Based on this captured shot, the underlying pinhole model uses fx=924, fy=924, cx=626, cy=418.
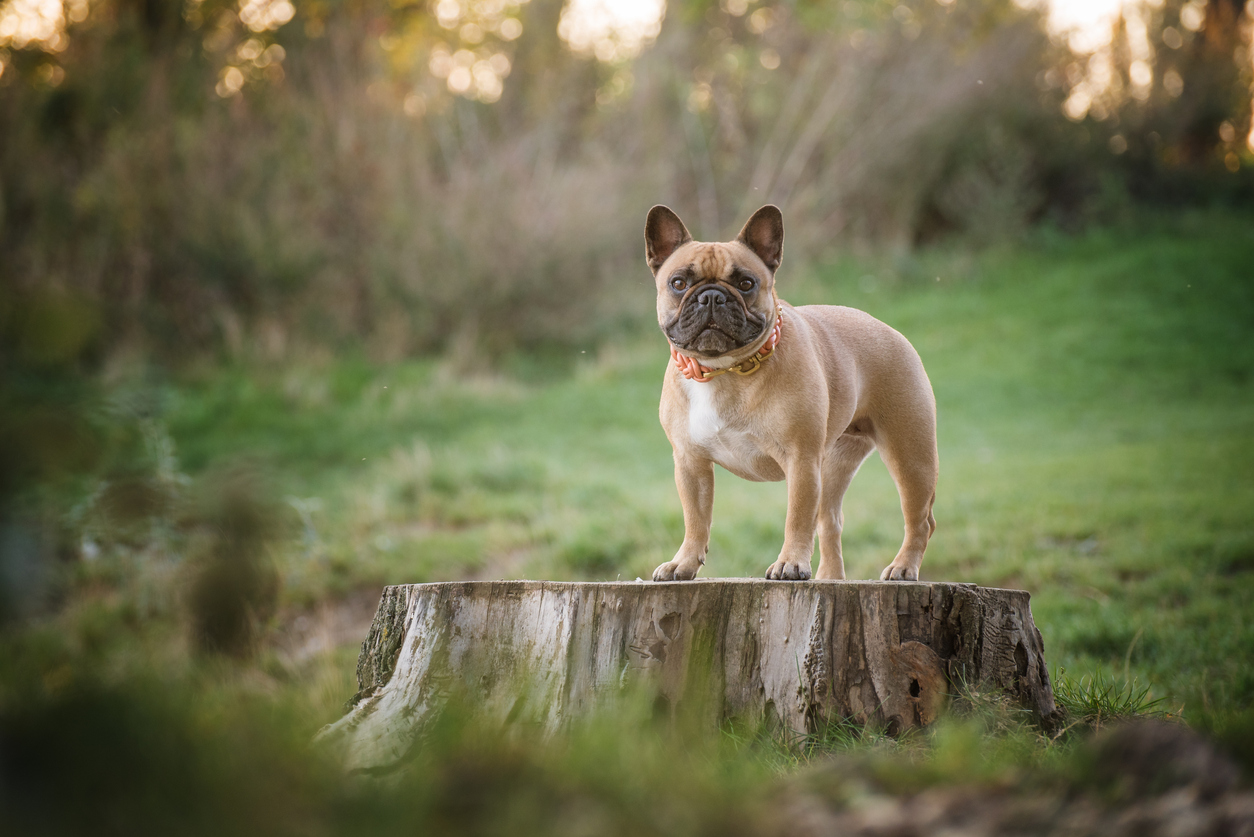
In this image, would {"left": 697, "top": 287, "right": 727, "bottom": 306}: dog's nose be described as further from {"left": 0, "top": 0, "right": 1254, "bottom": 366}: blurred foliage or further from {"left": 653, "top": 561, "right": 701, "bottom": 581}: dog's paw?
{"left": 0, "top": 0, "right": 1254, "bottom": 366}: blurred foliage

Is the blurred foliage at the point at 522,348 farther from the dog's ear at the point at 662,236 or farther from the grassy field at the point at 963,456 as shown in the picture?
the dog's ear at the point at 662,236

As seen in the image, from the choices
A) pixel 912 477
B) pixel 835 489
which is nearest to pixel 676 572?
pixel 835 489

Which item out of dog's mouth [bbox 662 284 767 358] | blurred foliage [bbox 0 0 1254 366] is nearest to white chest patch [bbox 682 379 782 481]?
dog's mouth [bbox 662 284 767 358]

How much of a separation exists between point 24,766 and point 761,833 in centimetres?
96

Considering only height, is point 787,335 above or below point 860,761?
above

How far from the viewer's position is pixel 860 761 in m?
1.75

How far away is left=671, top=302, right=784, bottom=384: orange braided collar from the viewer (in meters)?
3.38

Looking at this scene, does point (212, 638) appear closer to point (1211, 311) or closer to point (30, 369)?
point (30, 369)

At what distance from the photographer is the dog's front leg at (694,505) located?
3.60m

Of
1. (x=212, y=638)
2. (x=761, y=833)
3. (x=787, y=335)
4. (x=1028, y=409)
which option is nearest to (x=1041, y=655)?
(x=787, y=335)

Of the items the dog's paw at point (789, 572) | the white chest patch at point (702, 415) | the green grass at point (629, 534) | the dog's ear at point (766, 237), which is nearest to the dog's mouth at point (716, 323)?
the white chest patch at point (702, 415)

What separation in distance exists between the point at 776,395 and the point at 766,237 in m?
0.72

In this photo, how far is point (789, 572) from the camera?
3324mm

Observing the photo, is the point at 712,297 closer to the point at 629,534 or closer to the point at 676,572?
the point at 676,572
